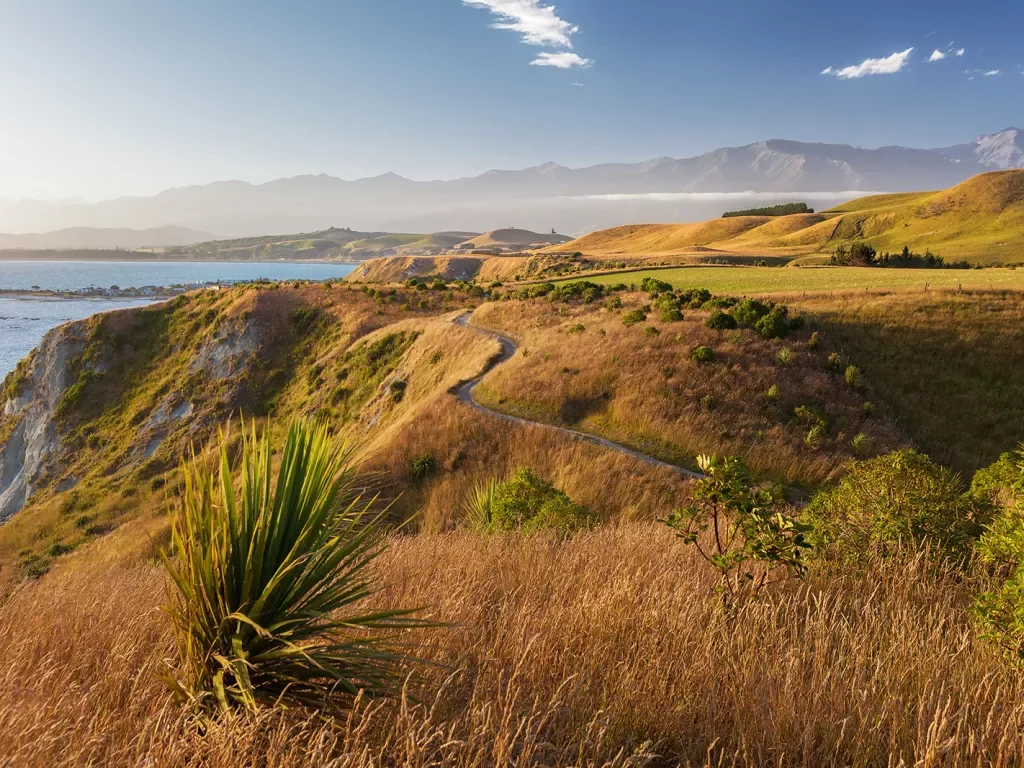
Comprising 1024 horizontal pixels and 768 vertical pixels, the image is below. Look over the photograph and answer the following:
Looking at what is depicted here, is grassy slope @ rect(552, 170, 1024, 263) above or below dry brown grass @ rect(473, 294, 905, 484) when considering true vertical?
above

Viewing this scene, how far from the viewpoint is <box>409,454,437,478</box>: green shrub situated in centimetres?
1947

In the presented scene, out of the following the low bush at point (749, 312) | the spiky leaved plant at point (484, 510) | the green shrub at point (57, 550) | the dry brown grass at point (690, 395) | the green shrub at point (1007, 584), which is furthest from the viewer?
the green shrub at point (57, 550)

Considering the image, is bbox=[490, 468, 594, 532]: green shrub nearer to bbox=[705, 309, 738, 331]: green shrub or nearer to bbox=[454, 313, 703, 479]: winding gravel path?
bbox=[454, 313, 703, 479]: winding gravel path

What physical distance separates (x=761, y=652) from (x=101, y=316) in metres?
68.2

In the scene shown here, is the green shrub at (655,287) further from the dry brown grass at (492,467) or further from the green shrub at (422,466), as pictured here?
the green shrub at (422,466)

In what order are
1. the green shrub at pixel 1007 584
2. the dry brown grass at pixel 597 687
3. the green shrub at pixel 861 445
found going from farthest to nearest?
the green shrub at pixel 861 445, the green shrub at pixel 1007 584, the dry brown grass at pixel 597 687

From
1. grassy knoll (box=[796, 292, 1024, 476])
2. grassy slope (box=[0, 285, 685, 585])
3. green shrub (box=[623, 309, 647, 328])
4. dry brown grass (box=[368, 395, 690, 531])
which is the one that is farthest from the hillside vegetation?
green shrub (box=[623, 309, 647, 328])

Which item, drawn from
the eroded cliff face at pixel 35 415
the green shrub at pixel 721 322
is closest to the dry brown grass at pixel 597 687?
the green shrub at pixel 721 322

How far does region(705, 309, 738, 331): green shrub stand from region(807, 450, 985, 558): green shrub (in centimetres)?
2153

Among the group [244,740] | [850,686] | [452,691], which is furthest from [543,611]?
[244,740]

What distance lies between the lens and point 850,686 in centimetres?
328

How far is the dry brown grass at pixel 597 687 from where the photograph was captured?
2.63 metres

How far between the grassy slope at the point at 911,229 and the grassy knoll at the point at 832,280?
147ft

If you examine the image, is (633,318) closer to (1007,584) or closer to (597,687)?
(1007,584)
